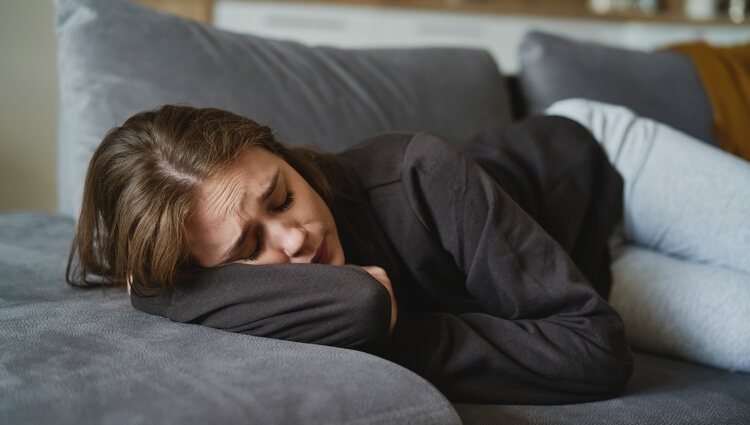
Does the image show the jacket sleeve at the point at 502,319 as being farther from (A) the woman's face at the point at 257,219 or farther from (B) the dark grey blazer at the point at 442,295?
(A) the woman's face at the point at 257,219

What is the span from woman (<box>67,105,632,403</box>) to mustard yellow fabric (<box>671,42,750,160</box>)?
1.01 m

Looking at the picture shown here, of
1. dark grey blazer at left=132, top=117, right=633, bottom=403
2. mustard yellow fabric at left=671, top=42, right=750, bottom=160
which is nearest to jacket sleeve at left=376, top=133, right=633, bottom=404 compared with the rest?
dark grey blazer at left=132, top=117, right=633, bottom=403

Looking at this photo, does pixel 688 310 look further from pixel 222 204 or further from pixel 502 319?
pixel 222 204

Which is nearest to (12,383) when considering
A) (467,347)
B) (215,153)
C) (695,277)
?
(215,153)

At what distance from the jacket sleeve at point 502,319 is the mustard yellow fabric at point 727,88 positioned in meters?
1.02

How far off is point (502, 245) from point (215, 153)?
→ 40 cm

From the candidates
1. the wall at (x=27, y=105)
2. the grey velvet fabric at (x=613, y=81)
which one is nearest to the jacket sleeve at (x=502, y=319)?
the grey velvet fabric at (x=613, y=81)

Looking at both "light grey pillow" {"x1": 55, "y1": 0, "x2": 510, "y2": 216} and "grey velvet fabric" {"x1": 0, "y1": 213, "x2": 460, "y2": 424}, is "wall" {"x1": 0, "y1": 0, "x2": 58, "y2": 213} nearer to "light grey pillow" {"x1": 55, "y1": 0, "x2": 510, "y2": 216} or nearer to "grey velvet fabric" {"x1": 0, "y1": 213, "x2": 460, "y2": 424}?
"light grey pillow" {"x1": 55, "y1": 0, "x2": 510, "y2": 216}

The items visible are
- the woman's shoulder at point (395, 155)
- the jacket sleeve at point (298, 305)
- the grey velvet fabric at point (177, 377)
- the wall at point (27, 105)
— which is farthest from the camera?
the wall at point (27, 105)

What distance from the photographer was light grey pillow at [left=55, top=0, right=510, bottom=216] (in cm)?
137

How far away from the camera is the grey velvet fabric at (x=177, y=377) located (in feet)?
2.26

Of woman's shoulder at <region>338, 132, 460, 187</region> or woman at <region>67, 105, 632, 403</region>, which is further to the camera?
woman's shoulder at <region>338, 132, 460, 187</region>

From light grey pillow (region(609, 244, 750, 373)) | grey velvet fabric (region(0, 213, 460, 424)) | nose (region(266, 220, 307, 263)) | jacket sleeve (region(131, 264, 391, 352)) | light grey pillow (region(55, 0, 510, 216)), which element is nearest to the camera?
grey velvet fabric (region(0, 213, 460, 424))

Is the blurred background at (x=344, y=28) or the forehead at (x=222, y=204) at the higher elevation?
the forehead at (x=222, y=204)
